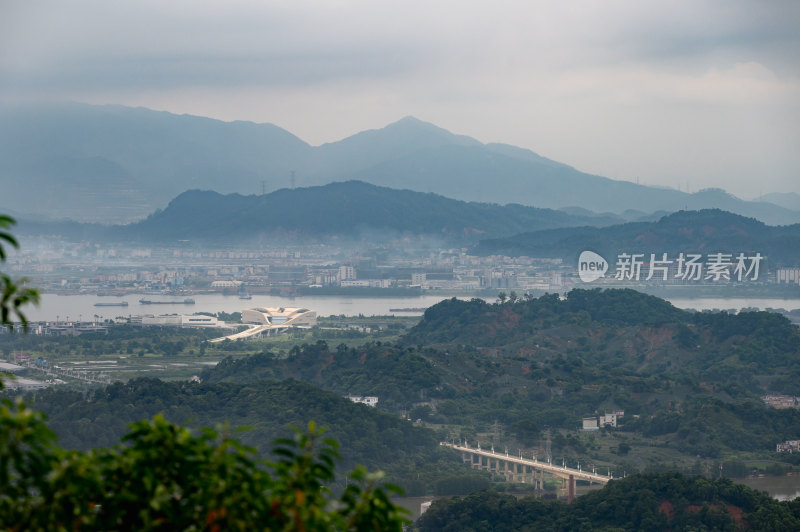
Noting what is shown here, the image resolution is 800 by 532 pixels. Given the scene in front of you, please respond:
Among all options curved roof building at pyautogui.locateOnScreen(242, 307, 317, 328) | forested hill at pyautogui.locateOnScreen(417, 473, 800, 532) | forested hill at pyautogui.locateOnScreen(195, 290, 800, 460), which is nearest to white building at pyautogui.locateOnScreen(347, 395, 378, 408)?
forested hill at pyautogui.locateOnScreen(195, 290, 800, 460)

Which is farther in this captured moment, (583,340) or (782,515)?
(583,340)

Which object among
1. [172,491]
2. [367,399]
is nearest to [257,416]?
[367,399]

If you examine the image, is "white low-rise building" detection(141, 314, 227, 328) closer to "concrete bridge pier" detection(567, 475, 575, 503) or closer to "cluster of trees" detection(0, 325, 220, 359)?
"cluster of trees" detection(0, 325, 220, 359)

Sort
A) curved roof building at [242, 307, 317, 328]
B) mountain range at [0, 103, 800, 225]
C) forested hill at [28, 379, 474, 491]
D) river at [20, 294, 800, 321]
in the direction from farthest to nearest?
mountain range at [0, 103, 800, 225] < river at [20, 294, 800, 321] < curved roof building at [242, 307, 317, 328] < forested hill at [28, 379, 474, 491]

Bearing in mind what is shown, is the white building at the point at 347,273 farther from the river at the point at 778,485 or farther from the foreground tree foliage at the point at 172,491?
the foreground tree foliage at the point at 172,491

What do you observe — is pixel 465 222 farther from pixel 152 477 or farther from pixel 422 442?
pixel 152 477

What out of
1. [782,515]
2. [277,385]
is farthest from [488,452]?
[782,515]

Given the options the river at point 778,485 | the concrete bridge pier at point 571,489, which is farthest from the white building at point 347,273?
the concrete bridge pier at point 571,489
